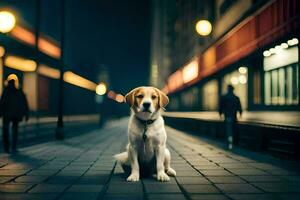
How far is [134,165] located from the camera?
627 cm

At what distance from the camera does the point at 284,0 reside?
9117mm

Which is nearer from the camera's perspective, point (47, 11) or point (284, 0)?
point (284, 0)

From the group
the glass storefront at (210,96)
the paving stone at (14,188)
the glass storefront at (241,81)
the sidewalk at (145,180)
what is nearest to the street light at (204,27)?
the glass storefront at (241,81)

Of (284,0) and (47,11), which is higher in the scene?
(47,11)

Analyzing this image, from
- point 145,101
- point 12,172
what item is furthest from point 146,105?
point 12,172

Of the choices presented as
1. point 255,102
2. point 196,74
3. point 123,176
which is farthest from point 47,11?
point 123,176

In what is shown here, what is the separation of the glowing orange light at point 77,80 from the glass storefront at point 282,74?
1539 cm

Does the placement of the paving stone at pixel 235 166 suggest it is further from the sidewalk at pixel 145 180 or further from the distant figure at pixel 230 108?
the distant figure at pixel 230 108

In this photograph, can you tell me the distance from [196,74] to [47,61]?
17.9m

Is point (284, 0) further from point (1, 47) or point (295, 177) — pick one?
point (1, 47)

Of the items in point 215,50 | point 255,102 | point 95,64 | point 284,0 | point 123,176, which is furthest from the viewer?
point 95,64

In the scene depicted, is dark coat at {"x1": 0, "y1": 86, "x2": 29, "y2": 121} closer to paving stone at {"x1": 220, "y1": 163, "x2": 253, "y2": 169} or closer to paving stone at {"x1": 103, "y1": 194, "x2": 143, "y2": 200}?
paving stone at {"x1": 220, "y1": 163, "x2": 253, "y2": 169}

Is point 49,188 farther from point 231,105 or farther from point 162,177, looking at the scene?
point 231,105

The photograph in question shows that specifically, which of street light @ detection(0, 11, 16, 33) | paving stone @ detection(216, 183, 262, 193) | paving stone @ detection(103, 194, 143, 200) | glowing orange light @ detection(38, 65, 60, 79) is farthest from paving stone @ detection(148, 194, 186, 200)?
glowing orange light @ detection(38, 65, 60, 79)
